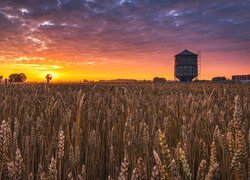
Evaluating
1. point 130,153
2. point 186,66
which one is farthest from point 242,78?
point 130,153

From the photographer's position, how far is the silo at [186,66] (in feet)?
172

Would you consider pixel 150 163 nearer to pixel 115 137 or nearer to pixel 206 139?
pixel 115 137

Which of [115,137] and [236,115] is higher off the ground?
[236,115]

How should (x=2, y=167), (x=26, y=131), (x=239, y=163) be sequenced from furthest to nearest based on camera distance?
(x=26, y=131), (x=239, y=163), (x=2, y=167)

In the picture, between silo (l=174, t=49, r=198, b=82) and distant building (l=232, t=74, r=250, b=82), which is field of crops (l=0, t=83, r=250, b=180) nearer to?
distant building (l=232, t=74, r=250, b=82)

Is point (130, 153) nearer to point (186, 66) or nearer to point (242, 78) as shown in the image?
point (186, 66)

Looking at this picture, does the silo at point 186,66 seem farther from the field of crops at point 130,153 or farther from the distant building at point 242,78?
the field of crops at point 130,153

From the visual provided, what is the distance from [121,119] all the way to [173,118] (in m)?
0.45

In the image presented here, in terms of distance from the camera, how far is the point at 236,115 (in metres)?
1.21

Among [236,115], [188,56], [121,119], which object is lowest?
[121,119]

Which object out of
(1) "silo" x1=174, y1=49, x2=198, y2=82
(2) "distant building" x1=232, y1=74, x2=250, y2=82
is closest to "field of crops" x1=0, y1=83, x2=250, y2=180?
(2) "distant building" x1=232, y1=74, x2=250, y2=82

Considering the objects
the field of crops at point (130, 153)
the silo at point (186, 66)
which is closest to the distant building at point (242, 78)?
the silo at point (186, 66)

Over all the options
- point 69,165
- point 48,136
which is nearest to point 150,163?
point 69,165

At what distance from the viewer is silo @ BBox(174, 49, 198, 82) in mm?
52562
